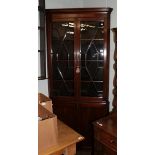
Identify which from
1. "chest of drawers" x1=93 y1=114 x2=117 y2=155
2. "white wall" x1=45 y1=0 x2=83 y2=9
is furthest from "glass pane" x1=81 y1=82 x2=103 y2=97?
"white wall" x1=45 y1=0 x2=83 y2=9

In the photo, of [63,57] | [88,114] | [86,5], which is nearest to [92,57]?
[63,57]

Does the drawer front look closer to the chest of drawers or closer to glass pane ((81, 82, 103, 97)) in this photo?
the chest of drawers

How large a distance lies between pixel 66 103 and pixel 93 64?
26.7 inches

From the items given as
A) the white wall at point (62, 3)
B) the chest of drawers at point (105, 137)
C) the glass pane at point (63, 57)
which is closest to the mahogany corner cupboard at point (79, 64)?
the glass pane at point (63, 57)

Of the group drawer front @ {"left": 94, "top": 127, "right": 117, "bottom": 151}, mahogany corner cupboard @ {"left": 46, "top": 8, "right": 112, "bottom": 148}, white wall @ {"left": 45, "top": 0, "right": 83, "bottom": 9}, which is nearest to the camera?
drawer front @ {"left": 94, "top": 127, "right": 117, "bottom": 151}

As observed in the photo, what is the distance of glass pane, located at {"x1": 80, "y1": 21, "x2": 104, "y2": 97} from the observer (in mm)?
2953

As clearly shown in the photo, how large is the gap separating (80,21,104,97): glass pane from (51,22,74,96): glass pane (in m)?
0.16

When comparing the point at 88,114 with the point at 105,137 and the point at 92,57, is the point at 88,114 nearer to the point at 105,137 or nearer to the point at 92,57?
the point at 92,57

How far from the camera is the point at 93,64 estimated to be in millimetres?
2992
